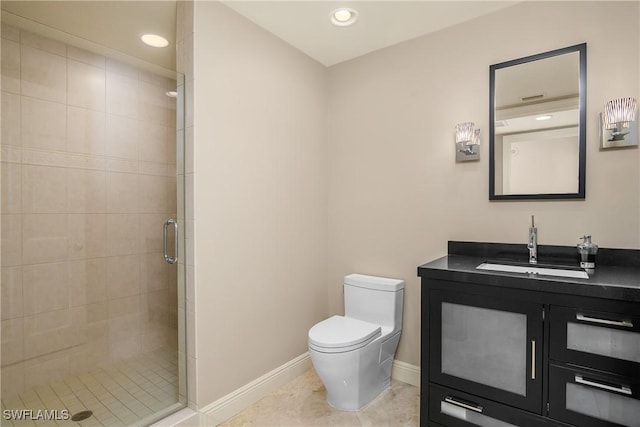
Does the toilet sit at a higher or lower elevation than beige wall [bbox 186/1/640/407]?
lower

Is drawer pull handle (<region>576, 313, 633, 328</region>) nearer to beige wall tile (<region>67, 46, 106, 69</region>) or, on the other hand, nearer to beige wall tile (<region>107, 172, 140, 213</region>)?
beige wall tile (<region>107, 172, 140, 213</region>)

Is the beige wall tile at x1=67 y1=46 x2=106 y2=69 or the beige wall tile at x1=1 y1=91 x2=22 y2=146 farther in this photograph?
the beige wall tile at x1=67 y1=46 x2=106 y2=69

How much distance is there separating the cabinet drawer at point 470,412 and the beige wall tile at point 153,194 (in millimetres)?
1842

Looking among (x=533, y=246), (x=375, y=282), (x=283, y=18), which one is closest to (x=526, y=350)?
(x=533, y=246)

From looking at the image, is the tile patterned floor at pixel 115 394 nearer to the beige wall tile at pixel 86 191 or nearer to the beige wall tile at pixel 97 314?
the beige wall tile at pixel 97 314

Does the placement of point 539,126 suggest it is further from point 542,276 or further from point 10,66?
point 10,66

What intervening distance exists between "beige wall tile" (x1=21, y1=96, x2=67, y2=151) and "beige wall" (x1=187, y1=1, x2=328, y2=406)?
752 mm

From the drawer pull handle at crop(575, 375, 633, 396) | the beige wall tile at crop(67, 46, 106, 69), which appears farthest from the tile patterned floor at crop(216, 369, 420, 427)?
the beige wall tile at crop(67, 46, 106, 69)

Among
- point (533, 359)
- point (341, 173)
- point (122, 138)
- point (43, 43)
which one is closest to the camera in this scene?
point (533, 359)

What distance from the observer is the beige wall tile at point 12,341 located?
166cm

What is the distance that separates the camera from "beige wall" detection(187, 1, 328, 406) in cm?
196

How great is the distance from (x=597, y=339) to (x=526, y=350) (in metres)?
0.27

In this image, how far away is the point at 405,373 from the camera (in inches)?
97.1

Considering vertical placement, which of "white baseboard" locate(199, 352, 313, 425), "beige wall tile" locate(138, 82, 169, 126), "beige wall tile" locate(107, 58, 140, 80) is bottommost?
"white baseboard" locate(199, 352, 313, 425)
